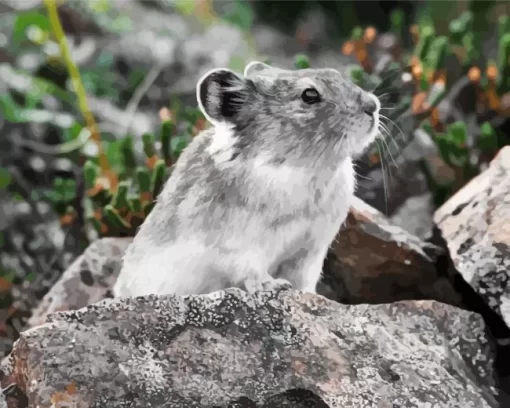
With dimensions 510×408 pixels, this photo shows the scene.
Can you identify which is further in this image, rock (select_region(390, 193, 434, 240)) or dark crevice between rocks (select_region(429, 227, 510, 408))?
rock (select_region(390, 193, 434, 240))

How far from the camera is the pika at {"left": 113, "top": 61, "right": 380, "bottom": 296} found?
168cm

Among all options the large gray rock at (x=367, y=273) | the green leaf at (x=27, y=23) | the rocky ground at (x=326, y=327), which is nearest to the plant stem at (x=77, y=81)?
the rocky ground at (x=326, y=327)

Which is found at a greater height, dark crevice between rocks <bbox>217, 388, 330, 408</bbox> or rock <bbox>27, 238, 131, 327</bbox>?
dark crevice between rocks <bbox>217, 388, 330, 408</bbox>

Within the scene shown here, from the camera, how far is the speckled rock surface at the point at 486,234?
1.79 meters

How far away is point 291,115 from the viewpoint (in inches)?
66.7

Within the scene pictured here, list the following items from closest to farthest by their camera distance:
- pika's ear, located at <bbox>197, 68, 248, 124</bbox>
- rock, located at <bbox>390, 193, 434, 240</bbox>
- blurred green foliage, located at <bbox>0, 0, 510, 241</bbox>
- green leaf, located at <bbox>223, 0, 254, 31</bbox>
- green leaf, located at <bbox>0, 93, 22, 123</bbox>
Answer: pika's ear, located at <bbox>197, 68, 248, 124</bbox>
blurred green foliage, located at <bbox>0, 0, 510, 241</bbox>
rock, located at <bbox>390, 193, 434, 240</bbox>
green leaf, located at <bbox>0, 93, 22, 123</bbox>
green leaf, located at <bbox>223, 0, 254, 31</bbox>

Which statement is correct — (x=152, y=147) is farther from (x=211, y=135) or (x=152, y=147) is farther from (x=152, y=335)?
(x=152, y=335)

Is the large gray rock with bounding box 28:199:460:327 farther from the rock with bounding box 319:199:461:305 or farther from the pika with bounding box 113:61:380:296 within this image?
the pika with bounding box 113:61:380:296

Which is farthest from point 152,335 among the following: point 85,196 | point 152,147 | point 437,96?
point 437,96

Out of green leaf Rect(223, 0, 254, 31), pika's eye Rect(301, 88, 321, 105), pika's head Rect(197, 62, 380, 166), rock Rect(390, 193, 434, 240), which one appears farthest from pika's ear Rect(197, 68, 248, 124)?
green leaf Rect(223, 0, 254, 31)

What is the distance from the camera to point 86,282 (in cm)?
223

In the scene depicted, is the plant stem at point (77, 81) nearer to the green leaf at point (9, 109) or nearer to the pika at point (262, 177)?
the green leaf at point (9, 109)

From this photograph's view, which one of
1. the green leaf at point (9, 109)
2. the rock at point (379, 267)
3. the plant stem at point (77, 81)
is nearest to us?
the rock at point (379, 267)

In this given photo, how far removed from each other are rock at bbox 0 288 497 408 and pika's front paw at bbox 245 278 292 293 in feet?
0.10
